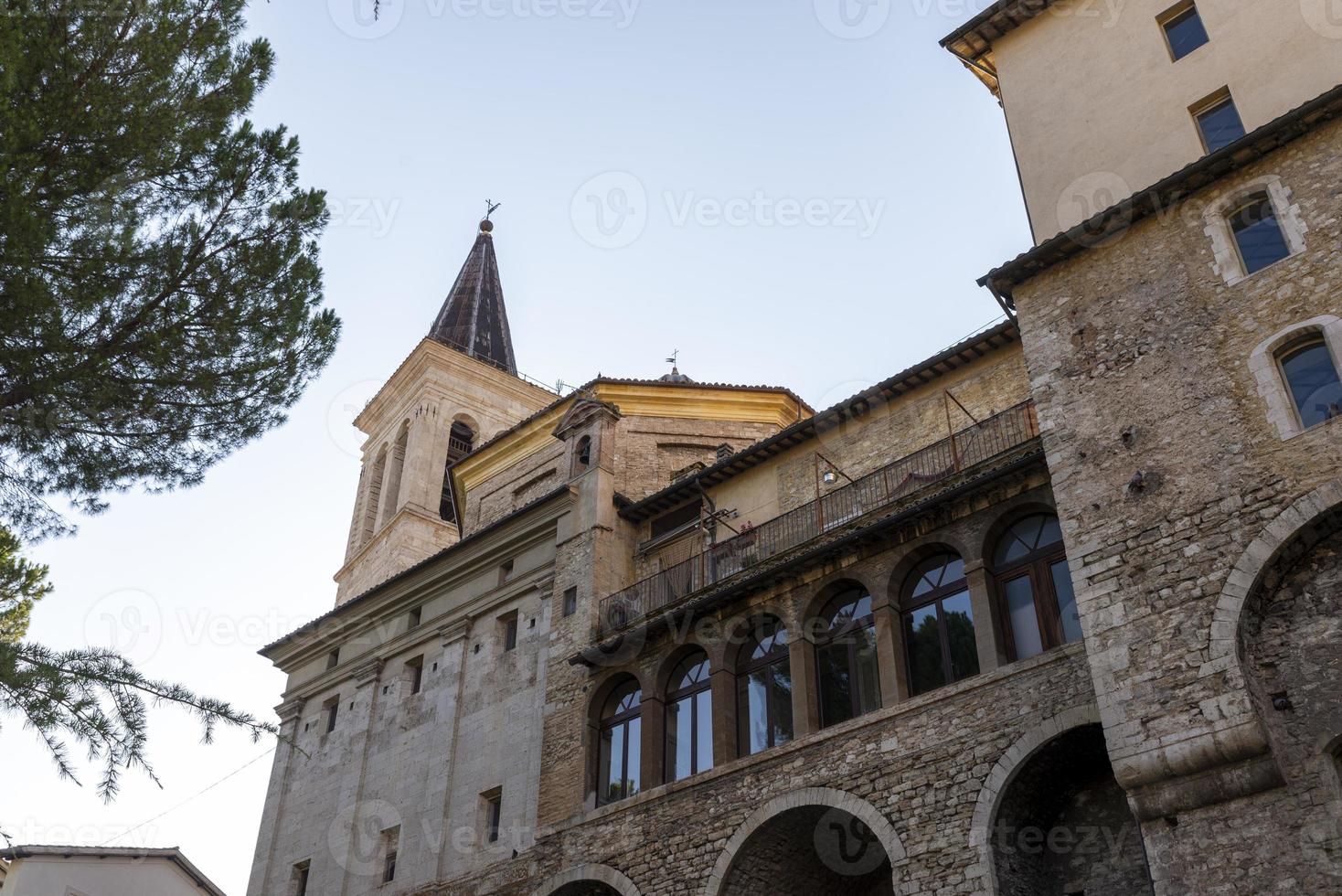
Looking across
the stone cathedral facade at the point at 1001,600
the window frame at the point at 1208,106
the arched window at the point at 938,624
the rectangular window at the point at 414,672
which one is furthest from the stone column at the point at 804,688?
the rectangular window at the point at 414,672

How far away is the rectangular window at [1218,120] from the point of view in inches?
671

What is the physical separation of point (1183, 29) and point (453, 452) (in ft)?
103

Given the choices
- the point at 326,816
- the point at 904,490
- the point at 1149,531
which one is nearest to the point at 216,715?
the point at 1149,531

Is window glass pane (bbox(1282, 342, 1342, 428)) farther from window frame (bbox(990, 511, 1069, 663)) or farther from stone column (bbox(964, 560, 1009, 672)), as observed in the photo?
stone column (bbox(964, 560, 1009, 672))

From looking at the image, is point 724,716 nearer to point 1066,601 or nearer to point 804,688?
point 804,688

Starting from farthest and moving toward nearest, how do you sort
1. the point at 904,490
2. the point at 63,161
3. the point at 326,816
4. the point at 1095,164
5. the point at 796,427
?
Result: the point at 326,816, the point at 796,427, the point at 904,490, the point at 1095,164, the point at 63,161

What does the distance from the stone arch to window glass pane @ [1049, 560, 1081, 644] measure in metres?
7.42

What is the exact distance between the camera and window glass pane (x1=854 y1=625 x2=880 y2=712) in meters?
18.0

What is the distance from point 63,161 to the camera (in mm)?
14008

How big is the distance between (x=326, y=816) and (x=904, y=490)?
14327mm

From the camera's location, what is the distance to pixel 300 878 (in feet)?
85.2

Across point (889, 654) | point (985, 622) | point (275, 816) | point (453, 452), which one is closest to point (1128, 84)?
point (985, 622)

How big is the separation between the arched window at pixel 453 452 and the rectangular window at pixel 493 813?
20.1 meters

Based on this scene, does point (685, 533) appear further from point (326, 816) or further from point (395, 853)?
point (326, 816)
